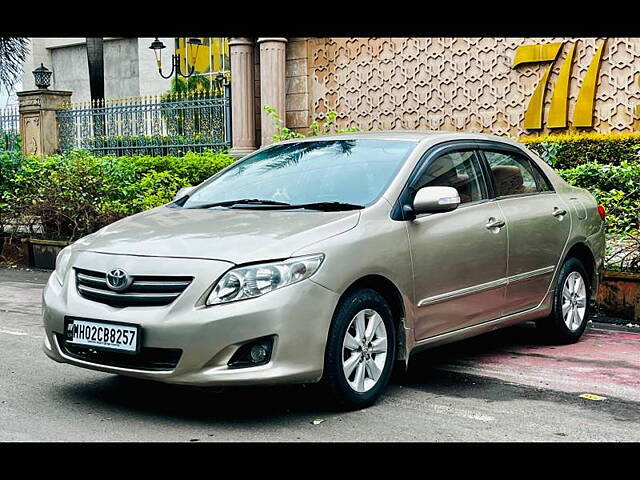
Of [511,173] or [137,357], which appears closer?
[137,357]

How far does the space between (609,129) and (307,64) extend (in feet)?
24.5

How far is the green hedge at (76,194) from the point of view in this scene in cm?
1282

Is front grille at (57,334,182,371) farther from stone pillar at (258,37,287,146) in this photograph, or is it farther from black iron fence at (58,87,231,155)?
black iron fence at (58,87,231,155)

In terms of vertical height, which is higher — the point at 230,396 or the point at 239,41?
the point at 239,41

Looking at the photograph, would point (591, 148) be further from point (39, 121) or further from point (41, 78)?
point (41, 78)

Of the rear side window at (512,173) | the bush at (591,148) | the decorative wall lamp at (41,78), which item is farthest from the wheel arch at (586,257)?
the decorative wall lamp at (41,78)

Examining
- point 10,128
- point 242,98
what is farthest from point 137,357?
point 10,128

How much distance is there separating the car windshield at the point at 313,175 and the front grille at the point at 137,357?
140 cm

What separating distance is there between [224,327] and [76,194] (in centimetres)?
847

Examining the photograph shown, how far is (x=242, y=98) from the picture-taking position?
21.4m

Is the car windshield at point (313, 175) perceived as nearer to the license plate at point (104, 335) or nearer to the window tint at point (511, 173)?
the window tint at point (511, 173)

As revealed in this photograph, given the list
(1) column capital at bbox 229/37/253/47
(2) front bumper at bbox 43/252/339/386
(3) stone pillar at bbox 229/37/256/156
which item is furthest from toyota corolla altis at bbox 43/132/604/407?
(1) column capital at bbox 229/37/253/47
